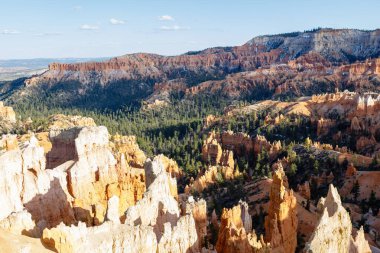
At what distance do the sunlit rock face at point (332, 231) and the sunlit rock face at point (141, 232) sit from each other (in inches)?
289

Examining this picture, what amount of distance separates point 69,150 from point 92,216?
1241 centimetres

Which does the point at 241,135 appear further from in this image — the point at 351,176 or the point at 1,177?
the point at 1,177

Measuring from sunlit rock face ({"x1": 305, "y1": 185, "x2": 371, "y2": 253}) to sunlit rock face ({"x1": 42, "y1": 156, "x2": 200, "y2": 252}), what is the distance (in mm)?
7342

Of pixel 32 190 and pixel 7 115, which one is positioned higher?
pixel 32 190

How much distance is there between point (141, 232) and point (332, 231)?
444 inches

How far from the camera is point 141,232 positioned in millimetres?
22219

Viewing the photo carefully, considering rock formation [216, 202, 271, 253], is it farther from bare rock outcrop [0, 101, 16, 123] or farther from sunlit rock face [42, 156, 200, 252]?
bare rock outcrop [0, 101, 16, 123]

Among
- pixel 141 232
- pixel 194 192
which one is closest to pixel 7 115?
pixel 194 192

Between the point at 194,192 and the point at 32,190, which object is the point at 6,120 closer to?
the point at 194,192

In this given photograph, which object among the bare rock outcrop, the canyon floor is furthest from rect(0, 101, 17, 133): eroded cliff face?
the canyon floor

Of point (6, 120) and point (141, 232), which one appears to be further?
point (6, 120)

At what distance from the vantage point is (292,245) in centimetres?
3522

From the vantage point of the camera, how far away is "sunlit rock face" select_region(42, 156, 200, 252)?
20.0m

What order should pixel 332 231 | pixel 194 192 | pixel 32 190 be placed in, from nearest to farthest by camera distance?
pixel 332 231 < pixel 32 190 < pixel 194 192
